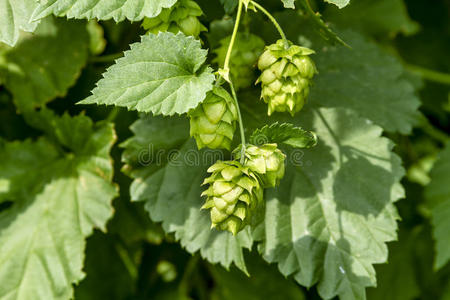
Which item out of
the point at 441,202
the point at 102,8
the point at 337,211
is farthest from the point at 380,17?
the point at 102,8

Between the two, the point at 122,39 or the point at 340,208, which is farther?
the point at 122,39

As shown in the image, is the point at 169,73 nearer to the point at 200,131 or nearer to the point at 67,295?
the point at 200,131

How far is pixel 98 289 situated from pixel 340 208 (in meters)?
1.22

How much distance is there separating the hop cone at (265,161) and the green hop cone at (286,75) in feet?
0.44

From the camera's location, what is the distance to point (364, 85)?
1.98 m

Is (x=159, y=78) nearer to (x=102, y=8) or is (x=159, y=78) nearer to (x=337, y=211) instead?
(x=102, y=8)

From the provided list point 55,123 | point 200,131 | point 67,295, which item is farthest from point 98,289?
point 200,131

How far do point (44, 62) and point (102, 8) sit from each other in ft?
2.67

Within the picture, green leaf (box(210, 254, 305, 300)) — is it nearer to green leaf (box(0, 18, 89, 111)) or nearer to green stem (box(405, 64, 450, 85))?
green leaf (box(0, 18, 89, 111))

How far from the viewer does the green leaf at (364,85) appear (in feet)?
6.35

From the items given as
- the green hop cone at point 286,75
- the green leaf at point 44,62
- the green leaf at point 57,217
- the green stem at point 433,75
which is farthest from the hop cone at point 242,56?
the green stem at point 433,75

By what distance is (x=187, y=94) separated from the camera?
4.32ft

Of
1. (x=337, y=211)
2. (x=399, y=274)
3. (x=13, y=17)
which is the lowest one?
(x=399, y=274)

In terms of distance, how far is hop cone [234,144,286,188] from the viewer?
1.33 meters
